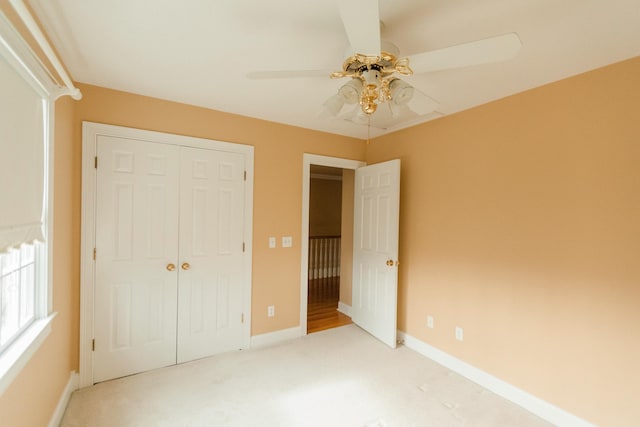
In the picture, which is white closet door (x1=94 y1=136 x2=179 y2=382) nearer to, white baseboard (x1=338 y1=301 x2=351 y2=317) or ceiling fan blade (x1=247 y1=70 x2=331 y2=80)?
ceiling fan blade (x1=247 y1=70 x2=331 y2=80)

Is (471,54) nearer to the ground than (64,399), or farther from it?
farther from it

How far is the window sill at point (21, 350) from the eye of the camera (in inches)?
45.2

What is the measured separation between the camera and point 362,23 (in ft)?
3.33

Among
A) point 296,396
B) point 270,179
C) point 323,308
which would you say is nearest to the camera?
point 296,396

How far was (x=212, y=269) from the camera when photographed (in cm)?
273

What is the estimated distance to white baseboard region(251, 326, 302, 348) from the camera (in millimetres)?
2961

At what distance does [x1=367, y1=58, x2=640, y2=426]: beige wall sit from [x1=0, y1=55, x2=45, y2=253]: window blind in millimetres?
2987

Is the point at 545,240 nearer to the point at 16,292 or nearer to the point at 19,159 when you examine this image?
the point at 19,159

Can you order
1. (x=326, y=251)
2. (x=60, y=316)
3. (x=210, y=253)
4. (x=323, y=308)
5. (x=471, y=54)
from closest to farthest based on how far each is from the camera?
(x=471, y=54) < (x=60, y=316) < (x=210, y=253) < (x=323, y=308) < (x=326, y=251)

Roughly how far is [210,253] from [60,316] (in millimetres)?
1122

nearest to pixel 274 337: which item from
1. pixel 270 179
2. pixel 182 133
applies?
pixel 270 179

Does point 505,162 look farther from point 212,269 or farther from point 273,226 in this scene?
point 212,269

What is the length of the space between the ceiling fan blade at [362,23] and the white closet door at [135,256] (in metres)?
2.04

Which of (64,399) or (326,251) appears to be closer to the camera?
(64,399)
